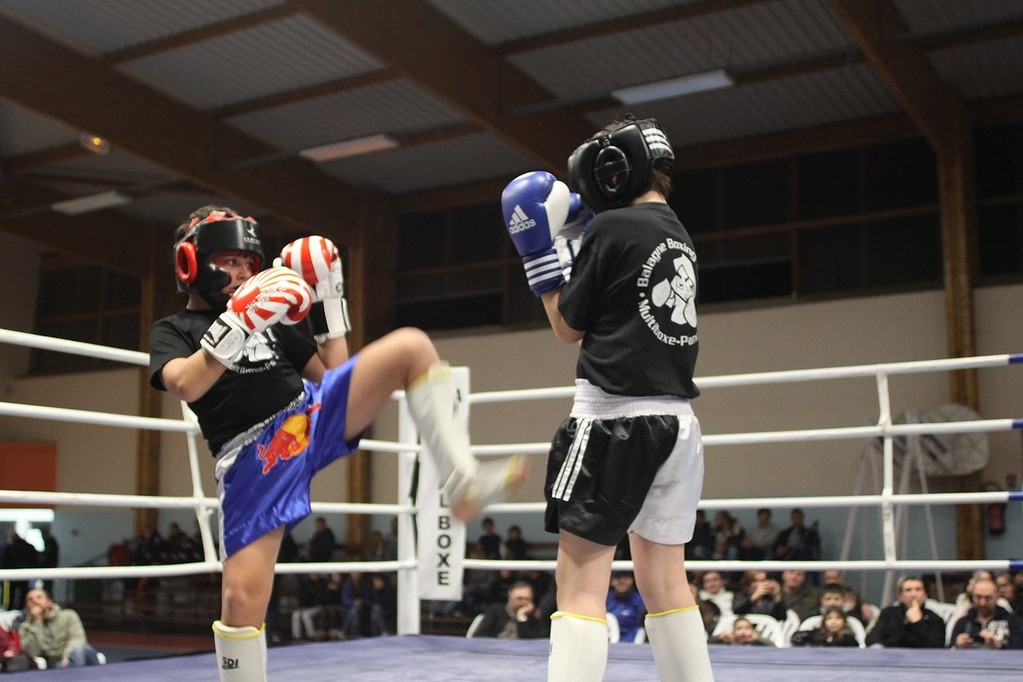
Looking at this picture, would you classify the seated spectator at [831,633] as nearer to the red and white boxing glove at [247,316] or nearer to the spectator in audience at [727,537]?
the spectator in audience at [727,537]

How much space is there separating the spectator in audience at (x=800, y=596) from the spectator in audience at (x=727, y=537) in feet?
6.17

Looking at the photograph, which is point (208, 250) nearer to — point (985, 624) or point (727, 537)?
point (985, 624)

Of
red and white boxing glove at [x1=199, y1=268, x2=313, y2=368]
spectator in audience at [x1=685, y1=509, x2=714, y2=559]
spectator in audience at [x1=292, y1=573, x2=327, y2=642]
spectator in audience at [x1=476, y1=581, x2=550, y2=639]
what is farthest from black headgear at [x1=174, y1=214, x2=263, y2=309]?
spectator in audience at [x1=292, y1=573, x2=327, y2=642]

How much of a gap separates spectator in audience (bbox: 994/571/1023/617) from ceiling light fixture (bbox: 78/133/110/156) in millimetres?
7467

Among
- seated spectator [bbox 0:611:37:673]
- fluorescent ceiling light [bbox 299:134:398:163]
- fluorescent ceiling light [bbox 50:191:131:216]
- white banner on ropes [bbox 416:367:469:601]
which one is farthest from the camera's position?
fluorescent ceiling light [bbox 50:191:131:216]

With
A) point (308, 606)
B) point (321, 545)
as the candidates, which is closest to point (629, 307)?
point (308, 606)

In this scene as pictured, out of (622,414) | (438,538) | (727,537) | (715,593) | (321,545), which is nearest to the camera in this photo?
(622,414)

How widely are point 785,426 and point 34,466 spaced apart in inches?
353

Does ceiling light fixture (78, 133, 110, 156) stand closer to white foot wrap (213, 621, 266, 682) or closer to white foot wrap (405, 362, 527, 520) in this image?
white foot wrap (213, 621, 266, 682)

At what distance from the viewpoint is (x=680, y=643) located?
1954mm

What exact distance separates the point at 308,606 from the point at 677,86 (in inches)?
217

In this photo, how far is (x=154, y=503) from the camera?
3008mm

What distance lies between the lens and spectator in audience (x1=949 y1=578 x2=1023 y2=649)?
459 centimetres

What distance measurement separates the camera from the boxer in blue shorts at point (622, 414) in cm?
186
